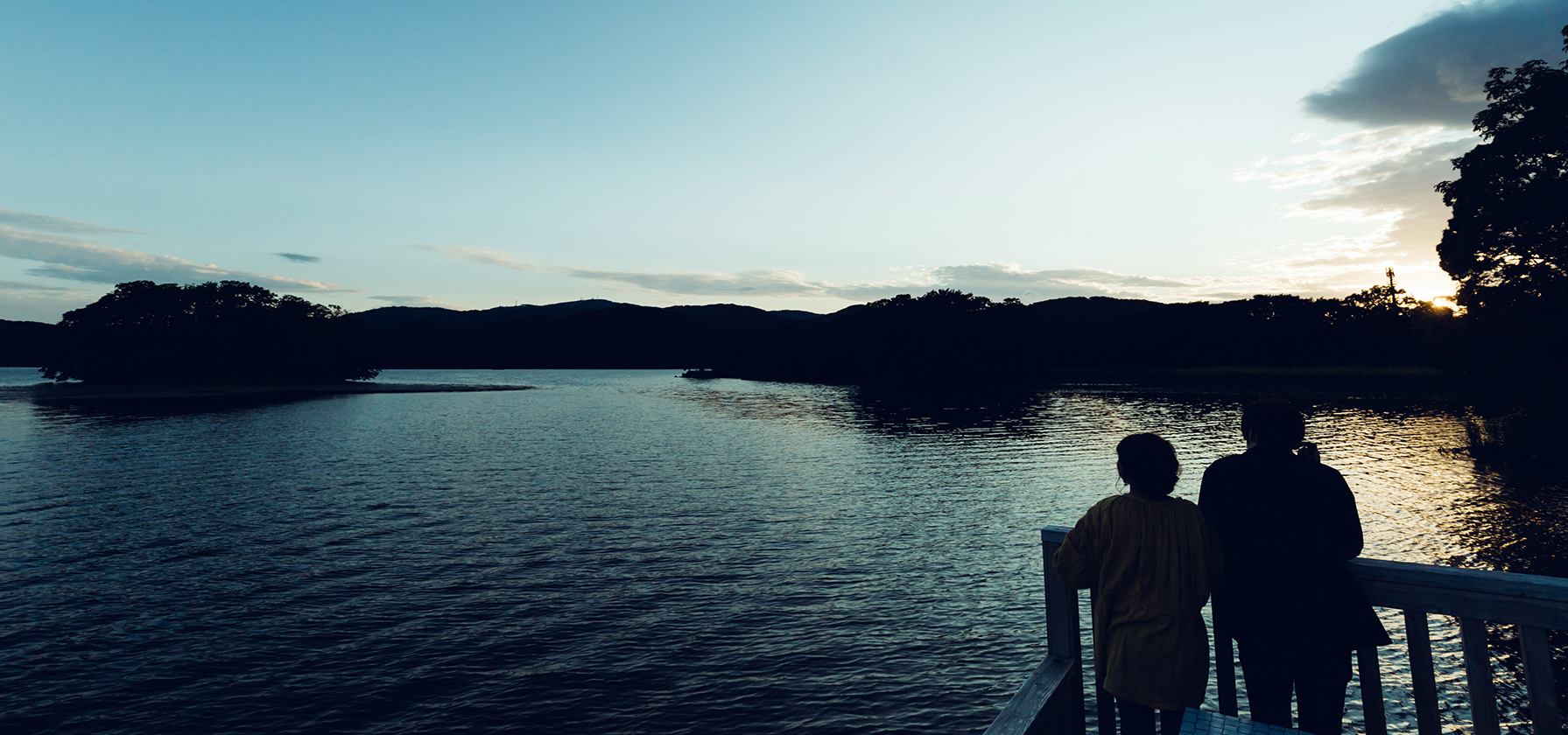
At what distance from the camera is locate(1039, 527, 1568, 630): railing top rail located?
3.12 metres

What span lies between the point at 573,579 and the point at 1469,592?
13840 millimetres

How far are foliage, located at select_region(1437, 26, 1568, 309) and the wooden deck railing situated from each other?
3053cm

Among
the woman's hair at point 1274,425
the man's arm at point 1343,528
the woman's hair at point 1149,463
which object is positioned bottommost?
the man's arm at point 1343,528

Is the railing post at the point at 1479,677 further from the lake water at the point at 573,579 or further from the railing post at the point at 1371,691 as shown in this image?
the lake water at the point at 573,579

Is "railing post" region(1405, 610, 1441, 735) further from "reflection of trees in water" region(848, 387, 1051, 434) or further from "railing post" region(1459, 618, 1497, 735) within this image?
"reflection of trees in water" region(848, 387, 1051, 434)

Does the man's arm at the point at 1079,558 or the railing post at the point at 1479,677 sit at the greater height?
the man's arm at the point at 1079,558

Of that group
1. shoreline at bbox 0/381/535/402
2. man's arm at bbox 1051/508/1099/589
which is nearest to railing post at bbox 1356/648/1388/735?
man's arm at bbox 1051/508/1099/589

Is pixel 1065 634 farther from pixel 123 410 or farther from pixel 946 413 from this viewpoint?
pixel 123 410

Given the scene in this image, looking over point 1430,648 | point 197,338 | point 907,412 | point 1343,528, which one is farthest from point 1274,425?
point 197,338

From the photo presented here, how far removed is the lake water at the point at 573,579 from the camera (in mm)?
9359

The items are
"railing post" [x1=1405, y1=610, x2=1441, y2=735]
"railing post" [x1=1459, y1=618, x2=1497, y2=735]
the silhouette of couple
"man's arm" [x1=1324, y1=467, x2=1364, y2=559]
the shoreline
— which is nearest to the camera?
"railing post" [x1=1459, y1=618, x2=1497, y2=735]

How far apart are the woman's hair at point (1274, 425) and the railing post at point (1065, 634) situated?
125cm

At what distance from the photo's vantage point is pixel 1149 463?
4066 mm

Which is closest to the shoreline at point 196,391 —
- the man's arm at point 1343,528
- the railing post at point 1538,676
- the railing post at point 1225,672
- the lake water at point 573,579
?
the lake water at point 573,579
